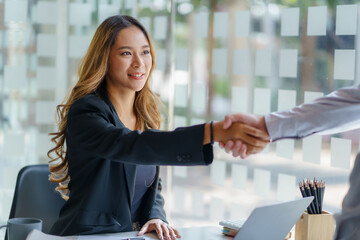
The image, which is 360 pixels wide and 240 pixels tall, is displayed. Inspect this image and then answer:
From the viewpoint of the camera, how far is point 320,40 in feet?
9.62

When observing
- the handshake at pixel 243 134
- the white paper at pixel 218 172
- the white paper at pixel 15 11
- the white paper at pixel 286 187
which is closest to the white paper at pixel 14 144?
the white paper at pixel 15 11

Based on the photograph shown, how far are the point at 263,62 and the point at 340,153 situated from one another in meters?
0.80

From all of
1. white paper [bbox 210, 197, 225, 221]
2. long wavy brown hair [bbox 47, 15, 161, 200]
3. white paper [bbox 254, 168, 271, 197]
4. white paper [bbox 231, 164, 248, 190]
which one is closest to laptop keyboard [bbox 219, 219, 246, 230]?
long wavy brown hair [bbox 47, 15, 161, 200]

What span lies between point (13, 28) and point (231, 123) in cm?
207

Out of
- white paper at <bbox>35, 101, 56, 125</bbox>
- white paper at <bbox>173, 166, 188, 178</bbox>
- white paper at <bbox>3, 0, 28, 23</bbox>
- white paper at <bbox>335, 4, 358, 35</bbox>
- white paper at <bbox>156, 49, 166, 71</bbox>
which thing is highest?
white paper at <bbox>3, 0, 28, 23</bbox>

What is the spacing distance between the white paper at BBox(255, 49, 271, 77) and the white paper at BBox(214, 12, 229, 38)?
1.25 ft

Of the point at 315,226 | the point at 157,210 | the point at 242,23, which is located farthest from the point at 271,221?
the point at 242,23

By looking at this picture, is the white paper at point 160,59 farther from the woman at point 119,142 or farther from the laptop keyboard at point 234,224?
the laptop keyboard at point 234,224

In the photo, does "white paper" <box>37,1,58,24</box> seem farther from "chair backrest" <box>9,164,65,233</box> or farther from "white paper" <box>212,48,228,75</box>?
"chair backrest" <box>9,164,65,233</box>

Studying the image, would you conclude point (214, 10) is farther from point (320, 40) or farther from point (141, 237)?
point (141, 237)

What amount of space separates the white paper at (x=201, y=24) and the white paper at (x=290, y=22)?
748mm

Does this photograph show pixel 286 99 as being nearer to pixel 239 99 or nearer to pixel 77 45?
pixel 239 99

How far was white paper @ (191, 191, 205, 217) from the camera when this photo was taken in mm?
3881

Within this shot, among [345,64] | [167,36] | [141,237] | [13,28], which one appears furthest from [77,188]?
[167,36]
